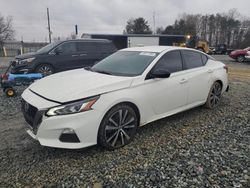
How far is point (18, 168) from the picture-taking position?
2.98 metres

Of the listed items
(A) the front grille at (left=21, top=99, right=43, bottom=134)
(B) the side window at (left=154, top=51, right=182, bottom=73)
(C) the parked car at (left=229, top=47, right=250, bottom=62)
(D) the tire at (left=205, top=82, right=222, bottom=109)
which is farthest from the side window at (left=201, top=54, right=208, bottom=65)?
(C) the parked car at (left=229, top=47, right=250, bottom=62)

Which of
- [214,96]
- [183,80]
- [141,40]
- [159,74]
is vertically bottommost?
[214,96]

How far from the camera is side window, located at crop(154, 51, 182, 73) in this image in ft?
13.5

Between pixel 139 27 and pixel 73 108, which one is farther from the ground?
pixel 139 27

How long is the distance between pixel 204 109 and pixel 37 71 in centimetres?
598

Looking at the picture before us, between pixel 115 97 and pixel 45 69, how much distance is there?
5937 millimetres

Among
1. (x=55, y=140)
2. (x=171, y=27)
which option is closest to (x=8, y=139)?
(x=55, y=140)

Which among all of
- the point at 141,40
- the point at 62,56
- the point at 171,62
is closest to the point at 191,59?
the point at 171,62

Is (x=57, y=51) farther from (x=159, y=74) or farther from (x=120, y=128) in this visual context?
(x=120, y=128)

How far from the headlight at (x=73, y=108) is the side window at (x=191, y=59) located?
7.96 ft

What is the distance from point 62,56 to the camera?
8.71 metres

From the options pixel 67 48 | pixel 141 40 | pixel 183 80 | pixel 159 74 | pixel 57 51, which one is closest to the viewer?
pixel 159 74

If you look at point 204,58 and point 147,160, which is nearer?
point 147,160

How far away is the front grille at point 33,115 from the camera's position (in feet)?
9.75
